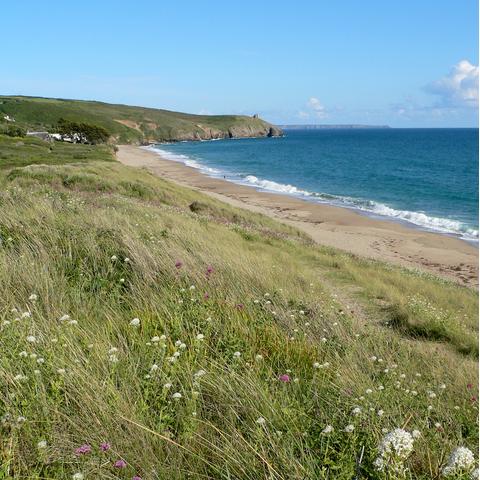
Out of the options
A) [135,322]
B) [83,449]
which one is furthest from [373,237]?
[83,449]

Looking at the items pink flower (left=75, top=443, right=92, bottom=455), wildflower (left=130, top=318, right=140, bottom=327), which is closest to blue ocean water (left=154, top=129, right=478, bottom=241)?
wildflower (left=130, top=318, right=140, bottom=327)

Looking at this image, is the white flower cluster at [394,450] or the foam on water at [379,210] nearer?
the white flower cluster at [394,450]

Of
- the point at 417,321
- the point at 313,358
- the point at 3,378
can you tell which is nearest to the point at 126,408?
the point at 3,378

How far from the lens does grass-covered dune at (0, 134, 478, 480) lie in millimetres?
2719

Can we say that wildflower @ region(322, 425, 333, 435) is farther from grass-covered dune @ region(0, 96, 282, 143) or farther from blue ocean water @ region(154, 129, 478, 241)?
grass-covered dune @ region(0, 96, 282, 143)

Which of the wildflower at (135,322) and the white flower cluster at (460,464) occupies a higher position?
the wildflower at (135,322)

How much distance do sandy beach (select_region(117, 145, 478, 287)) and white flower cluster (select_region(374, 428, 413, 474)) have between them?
68.2 ft

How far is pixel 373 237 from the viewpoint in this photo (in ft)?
97.7

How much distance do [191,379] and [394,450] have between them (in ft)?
4.77

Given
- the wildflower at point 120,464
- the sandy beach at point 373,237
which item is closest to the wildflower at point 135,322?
the wildflower at point 120,464

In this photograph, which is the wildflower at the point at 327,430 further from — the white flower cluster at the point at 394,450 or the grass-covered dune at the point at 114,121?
the grass-covered dune at the point at 114,121

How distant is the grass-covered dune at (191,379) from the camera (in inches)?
107

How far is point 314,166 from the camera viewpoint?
82938 millimetres

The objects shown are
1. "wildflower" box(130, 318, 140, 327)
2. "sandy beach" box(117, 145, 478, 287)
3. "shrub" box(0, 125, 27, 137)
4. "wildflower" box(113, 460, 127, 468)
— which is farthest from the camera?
"shrub" box(0, 125, 27, 137)
